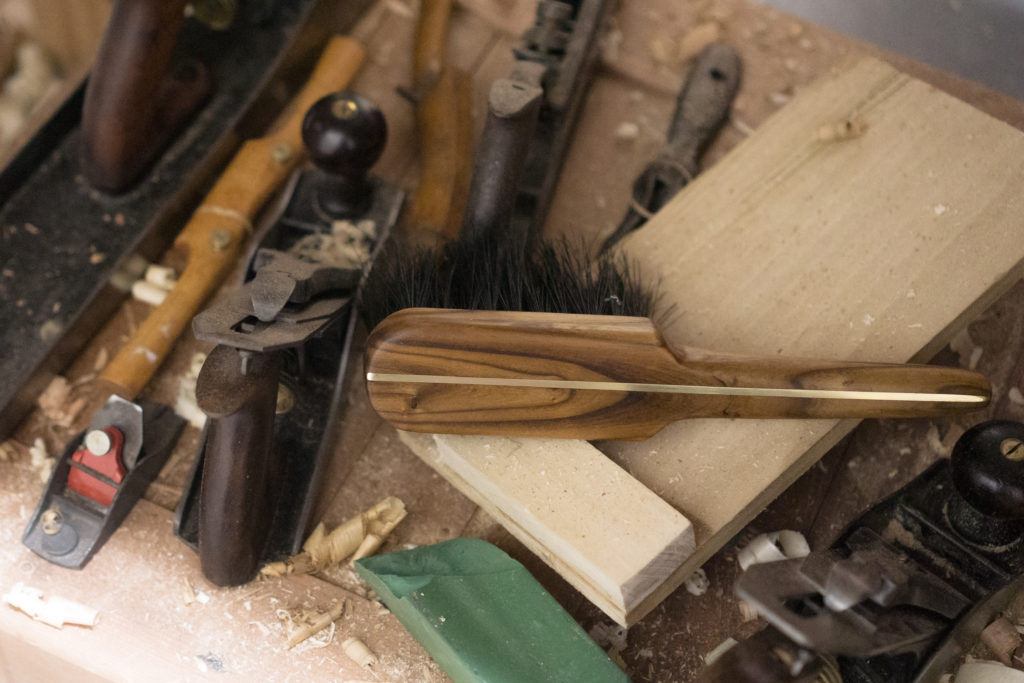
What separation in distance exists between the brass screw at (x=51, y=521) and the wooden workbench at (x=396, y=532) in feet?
0.13

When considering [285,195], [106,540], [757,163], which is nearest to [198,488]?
[106,540]

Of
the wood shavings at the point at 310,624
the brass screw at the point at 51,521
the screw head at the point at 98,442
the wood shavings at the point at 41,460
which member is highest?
the wood shavings at the point at 310,624

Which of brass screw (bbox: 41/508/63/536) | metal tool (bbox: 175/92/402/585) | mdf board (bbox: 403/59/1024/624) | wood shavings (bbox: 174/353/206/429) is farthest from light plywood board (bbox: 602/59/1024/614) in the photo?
brass screw (bbox: 41/508/63/536)

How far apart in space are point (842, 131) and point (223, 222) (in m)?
0.90

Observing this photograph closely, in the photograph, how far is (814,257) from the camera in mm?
1184

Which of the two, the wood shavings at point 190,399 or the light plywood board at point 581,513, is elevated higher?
the light plywood board at point 581,513

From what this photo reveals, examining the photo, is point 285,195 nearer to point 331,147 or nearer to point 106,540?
point 331,147

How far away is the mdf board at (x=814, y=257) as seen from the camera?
1.05m

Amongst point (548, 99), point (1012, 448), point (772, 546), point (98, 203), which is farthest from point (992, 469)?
point (98, 203)

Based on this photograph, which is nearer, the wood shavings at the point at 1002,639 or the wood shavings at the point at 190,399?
the wood shavings at the point at 1002,639

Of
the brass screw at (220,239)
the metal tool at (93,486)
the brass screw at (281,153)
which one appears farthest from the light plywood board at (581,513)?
the brass screw at (281,153)

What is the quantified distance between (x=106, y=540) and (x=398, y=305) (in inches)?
18.4

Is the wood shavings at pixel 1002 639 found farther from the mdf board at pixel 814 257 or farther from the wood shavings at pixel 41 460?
the wood shavings at pixel 41 460

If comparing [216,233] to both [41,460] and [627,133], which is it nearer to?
[41,460]
